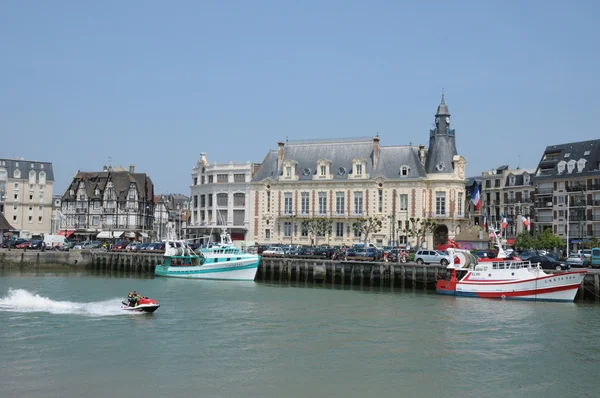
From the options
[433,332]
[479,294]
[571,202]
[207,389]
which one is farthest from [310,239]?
[207,389]

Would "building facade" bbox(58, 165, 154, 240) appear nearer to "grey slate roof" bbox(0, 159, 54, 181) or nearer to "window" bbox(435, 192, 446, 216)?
"grey slate roof" bbox(0, 159, 54, 181)

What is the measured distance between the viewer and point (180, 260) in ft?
236

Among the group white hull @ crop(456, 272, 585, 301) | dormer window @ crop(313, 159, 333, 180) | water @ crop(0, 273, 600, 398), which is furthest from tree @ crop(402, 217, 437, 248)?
water @ crop(0, 273, 600, 398)

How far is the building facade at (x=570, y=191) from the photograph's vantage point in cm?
8788

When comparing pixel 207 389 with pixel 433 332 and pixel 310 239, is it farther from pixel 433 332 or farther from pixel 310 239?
pixel 310 239

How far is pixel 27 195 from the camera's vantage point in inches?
4717

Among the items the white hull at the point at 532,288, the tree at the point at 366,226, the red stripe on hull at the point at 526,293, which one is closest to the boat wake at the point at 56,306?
the white hull at the point at 532,288

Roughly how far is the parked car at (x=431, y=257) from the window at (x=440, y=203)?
2473 cm

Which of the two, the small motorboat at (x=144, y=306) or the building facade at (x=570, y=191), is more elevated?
the building facade at (x=570, y=191)

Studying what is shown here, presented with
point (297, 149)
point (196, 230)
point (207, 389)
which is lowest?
point (207, 389)

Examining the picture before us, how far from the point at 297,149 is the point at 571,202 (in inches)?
1423

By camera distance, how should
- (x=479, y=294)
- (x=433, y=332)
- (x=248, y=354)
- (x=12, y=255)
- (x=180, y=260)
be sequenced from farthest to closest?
(x=12, y=255) → (x=180, y=260) → (x=479, y=294) → (x=433, y=332) → (x=248, y=354)

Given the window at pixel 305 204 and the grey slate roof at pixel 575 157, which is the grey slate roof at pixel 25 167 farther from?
the grey slate roof at pixel 575 157

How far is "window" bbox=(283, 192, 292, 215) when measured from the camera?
9712 cm
